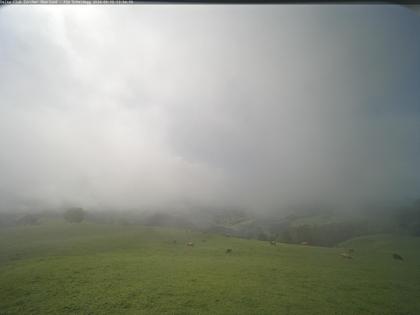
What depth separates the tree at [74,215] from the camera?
59.8 feet

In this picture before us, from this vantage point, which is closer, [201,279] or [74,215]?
[201,279]

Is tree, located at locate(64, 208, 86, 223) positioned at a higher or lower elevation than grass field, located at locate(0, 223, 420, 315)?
higher

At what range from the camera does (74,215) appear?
18578mm

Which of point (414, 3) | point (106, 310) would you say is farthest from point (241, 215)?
point (414, 3)

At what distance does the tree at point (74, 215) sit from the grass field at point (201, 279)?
16.0 feet

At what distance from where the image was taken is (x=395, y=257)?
1103 cm

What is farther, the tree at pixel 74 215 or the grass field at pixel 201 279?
the tree at pixel 74 215

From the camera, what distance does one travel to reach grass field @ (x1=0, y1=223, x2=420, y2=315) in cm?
688

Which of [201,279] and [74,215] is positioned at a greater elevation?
[74,215]

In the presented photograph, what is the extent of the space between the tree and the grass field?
488cm

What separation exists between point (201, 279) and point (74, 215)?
1595cm

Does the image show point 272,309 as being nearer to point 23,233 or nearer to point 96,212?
point 23,233

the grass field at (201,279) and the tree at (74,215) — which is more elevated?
the tree at (74,215)

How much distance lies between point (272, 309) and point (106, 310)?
18.1 feet
